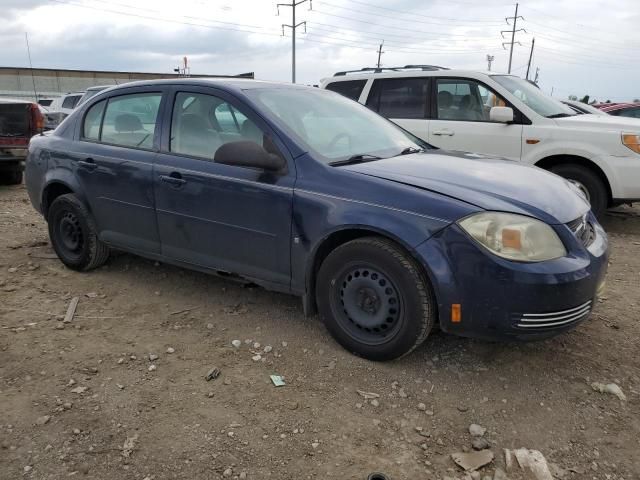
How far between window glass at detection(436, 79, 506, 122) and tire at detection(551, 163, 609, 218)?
1.15 meters

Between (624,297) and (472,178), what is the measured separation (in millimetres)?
1920

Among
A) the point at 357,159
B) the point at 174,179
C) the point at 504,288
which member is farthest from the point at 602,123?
the point at 174,179

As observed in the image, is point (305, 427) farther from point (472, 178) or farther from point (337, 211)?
point (472, 178)

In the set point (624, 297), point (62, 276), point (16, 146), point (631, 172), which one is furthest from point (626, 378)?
point (16, 146)

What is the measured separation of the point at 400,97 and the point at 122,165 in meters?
4.15

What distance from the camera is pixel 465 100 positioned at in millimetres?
6680

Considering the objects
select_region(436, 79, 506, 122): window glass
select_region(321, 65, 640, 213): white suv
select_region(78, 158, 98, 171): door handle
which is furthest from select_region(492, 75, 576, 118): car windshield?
select_region(78, 158, 98, 171): door handle

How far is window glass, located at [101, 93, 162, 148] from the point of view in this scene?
4.00m

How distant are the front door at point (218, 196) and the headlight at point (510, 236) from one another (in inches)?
43.6

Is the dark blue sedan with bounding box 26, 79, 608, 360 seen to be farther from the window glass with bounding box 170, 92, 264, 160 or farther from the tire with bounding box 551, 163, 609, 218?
the tire with bounding box 551, 163, 609, 218

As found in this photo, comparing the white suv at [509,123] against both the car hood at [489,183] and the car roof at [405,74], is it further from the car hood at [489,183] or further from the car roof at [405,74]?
the car hood at [489,183]

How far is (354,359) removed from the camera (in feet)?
10.4

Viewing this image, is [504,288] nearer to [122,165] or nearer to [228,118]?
[228,118]

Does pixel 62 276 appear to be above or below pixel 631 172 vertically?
below
